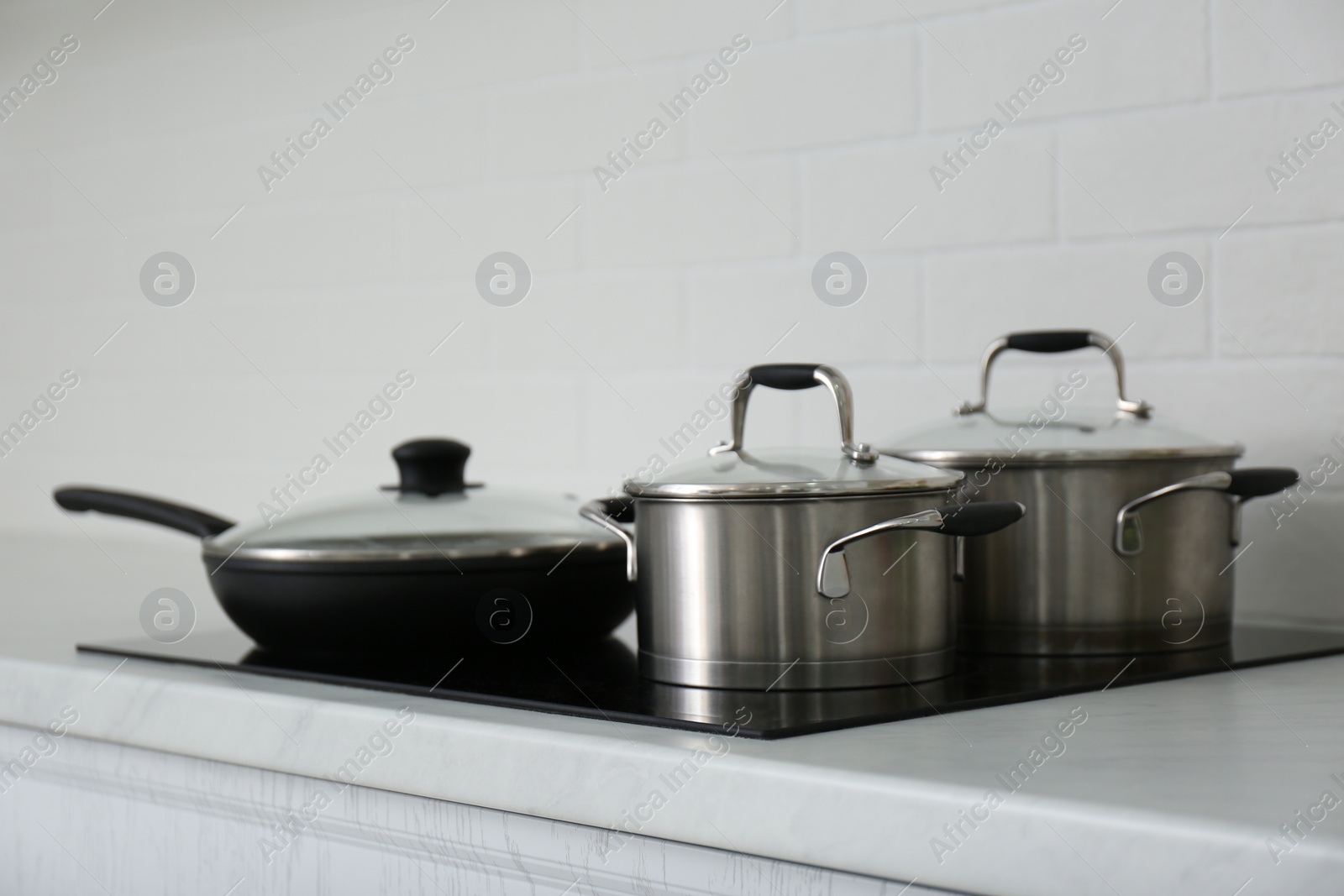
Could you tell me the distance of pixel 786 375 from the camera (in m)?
0.83

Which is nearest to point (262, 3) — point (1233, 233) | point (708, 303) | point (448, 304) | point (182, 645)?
point (448, 304)

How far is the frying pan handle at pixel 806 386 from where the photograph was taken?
0.78 meters

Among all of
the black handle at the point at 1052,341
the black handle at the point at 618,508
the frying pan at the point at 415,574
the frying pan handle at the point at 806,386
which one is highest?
the black handle at the point at 1052,341

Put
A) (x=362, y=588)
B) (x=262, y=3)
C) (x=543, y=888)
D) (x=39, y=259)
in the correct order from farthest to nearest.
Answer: (x=39, y=259) → (x=262, y=3) → (x=362, y=588) → (x=543, y=888)

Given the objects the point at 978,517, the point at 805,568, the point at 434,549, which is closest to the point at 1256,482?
the point at 978,517

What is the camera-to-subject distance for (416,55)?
1679 mm

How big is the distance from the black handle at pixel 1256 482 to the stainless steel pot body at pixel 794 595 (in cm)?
25

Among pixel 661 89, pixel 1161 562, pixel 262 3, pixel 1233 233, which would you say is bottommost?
pixel 1161 562

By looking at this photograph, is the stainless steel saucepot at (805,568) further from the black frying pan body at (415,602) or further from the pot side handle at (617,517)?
the black frying pan body at (415,602)

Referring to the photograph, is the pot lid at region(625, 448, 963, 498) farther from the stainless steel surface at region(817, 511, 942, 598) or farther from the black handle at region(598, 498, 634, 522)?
the black handle at region(598, 498, 634, 522)

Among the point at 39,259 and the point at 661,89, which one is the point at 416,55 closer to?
the point at 661,89

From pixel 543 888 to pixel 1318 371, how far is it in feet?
2.59

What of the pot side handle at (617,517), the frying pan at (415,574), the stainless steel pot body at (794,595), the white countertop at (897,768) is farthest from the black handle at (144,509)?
the stainless steel pot body at (794,595)

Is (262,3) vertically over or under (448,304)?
over
